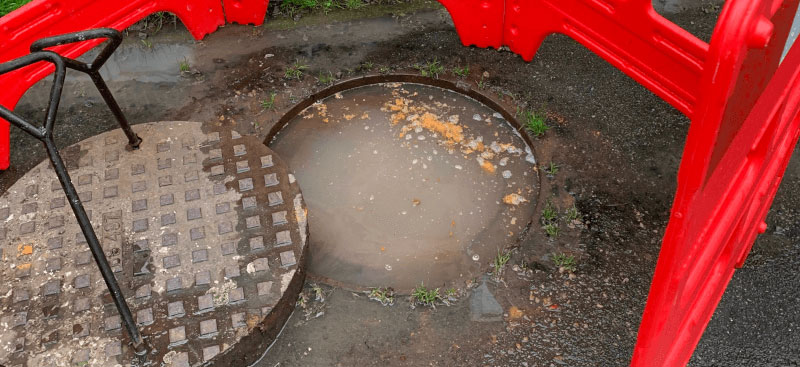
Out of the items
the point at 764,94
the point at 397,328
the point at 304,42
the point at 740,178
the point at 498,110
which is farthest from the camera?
the point at 304,42

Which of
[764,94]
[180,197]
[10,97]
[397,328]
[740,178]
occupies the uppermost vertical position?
[764,94]

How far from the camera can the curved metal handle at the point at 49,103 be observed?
246cm

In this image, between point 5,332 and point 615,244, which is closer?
point 5,332

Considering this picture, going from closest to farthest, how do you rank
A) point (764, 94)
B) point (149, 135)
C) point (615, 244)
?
point (764, 94), point (615, 244), point (149, 135)

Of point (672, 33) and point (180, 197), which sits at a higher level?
point (672, 33)

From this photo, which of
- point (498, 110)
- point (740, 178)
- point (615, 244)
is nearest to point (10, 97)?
point (498, 110)

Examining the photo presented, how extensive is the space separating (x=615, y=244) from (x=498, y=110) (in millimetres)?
1139

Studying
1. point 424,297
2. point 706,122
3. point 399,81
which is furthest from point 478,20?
point 706,122

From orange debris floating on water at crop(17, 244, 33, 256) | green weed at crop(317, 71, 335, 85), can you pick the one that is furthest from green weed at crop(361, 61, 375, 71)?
orange debris floating on water at crop(17, 244, 33, 256)

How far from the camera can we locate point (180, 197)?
340cm

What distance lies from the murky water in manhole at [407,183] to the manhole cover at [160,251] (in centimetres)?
33

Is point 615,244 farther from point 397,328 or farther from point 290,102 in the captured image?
point 290,102

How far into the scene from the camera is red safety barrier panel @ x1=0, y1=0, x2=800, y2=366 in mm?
1595

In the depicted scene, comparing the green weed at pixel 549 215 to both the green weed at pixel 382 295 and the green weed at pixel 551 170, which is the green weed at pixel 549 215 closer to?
the green weed at pixel 551 170
